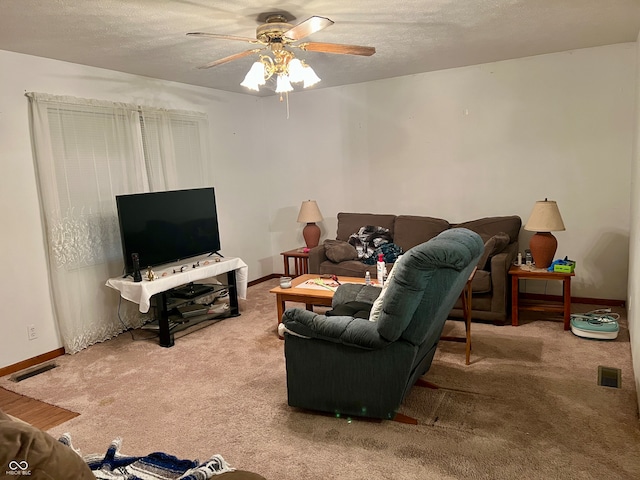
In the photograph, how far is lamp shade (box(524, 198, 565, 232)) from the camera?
164 inches

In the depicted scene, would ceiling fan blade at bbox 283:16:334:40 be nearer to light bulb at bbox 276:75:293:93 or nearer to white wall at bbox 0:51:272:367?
light bulb at bbox 276:75:293:93

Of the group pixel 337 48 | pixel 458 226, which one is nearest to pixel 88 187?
pixel 337 48

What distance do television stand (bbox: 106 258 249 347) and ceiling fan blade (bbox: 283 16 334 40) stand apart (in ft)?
7.76

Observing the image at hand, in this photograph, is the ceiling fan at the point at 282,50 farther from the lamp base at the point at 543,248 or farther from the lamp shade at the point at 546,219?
the lamp base at the point at 543,248

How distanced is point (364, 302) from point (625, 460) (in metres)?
1.71

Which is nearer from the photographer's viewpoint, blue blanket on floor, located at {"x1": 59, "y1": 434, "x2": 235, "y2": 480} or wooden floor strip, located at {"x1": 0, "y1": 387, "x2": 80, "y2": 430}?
blue blanket on floor, located at {"x1": 59, "y1": 434, "x2": 235, "y2": 480}

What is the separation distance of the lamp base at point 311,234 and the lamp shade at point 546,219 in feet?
8.10

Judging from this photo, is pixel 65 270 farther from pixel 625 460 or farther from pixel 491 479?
pixel 625 460

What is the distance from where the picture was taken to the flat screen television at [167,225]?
166 inches

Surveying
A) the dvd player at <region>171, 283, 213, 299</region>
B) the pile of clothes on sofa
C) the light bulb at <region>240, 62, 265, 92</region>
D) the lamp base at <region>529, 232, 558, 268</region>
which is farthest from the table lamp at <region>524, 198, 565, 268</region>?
the dvd player at <region>171, 283, 213, 299</region>

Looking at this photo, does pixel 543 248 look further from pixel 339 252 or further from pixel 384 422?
pixel 384 422

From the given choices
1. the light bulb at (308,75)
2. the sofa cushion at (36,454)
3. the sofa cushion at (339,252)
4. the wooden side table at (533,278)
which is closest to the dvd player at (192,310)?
the sofa cushion at (339,252)

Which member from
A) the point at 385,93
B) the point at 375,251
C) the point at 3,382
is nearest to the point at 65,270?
the point at 3,382

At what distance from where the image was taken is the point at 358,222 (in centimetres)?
557
